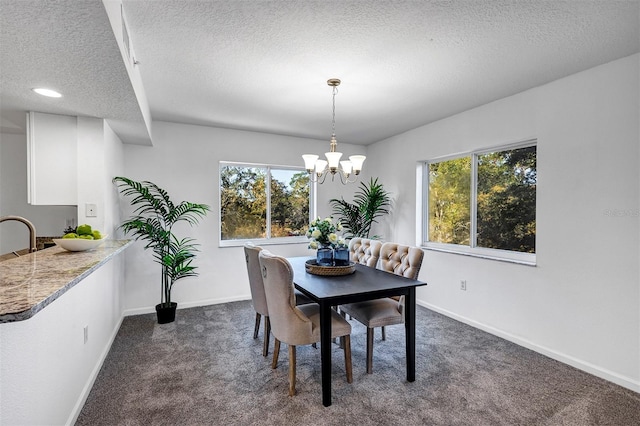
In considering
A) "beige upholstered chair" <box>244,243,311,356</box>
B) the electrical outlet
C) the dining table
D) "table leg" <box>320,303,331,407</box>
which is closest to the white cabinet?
the electrical outlet

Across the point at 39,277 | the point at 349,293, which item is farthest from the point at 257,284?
the point at 39,277

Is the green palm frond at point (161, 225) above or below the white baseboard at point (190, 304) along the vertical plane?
above

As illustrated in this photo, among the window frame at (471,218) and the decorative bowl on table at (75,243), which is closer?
the decorative bowl on table at (75,243)

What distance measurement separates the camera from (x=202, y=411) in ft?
6.54

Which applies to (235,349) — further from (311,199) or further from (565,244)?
(565,244)

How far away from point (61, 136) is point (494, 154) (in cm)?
423

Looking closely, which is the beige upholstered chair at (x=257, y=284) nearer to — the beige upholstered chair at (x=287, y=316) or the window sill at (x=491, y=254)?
the beige upholstered chair at (x=287, y=316)

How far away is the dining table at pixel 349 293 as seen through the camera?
6.66 ft

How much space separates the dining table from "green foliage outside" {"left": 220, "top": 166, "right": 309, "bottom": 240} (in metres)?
2.03

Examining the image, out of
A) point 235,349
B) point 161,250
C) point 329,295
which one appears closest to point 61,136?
point 161,250

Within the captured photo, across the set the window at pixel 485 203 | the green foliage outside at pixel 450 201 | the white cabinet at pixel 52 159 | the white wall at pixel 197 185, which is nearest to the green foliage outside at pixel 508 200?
the window at pixel 485 203

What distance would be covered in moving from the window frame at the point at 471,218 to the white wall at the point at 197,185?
81.6 inches

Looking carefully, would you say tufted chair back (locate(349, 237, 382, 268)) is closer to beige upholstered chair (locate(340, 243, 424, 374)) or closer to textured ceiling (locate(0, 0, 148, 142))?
beige upholstered chair (locate(340, 243, 424, 374))

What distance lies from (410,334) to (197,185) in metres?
3.23
